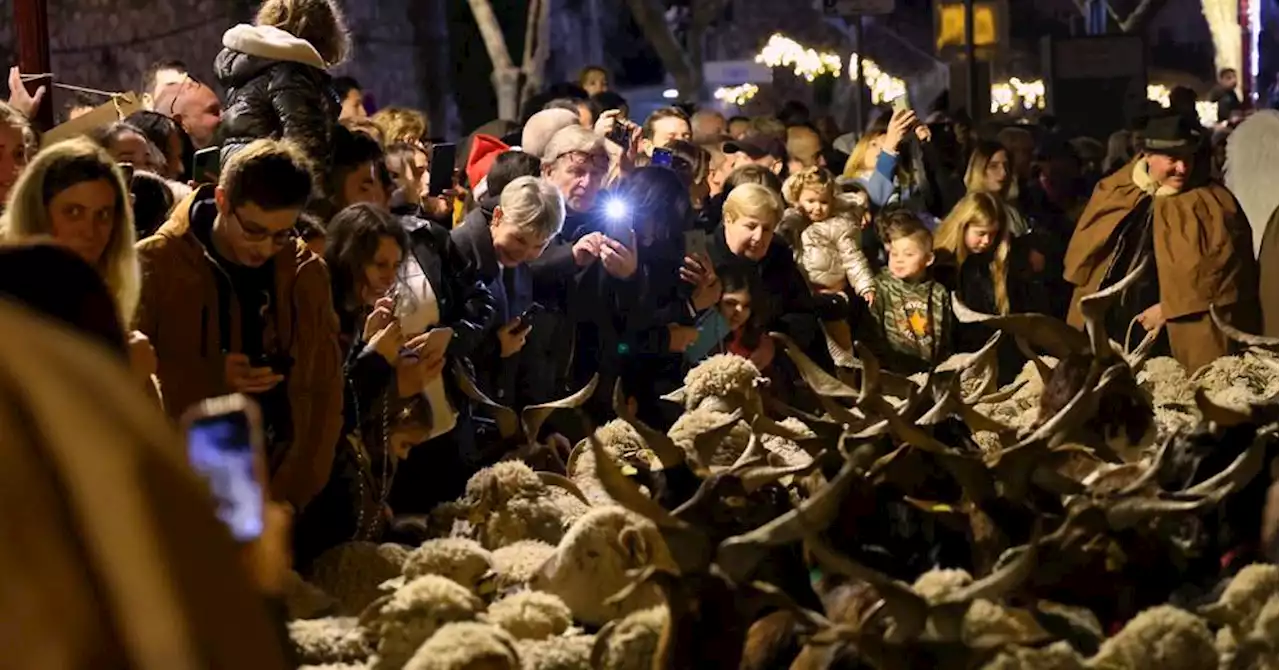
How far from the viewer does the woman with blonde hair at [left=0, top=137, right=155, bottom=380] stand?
412cm

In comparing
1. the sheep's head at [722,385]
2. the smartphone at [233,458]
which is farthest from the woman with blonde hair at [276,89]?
the smartphone at [233,458]

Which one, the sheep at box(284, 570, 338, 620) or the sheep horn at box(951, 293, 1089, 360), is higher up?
the sheep horn at box(951, 293, 1089, 360)

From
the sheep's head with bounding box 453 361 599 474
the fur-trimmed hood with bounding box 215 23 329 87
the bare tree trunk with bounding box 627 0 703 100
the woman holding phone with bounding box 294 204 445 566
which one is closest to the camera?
the woman holding phone with bounding box 294 204 445 566

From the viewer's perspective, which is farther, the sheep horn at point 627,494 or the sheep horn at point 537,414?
the sheep horn at point 537,414

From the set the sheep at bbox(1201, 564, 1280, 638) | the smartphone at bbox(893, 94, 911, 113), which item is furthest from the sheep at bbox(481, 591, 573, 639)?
the smartphone at bbox(893, 94, 911, 113)

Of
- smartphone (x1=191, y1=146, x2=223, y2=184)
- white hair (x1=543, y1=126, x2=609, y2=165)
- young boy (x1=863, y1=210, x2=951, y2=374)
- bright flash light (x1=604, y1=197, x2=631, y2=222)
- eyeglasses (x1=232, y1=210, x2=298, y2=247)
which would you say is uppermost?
smartphone (x1=191, y1=146, x2=223, y2=184)

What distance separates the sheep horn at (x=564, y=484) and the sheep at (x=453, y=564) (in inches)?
19.7

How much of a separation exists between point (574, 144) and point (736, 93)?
20.7 m

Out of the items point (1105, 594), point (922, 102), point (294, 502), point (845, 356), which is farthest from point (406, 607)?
point (922, 102)

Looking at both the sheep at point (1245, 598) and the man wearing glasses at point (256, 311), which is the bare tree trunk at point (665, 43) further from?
the sheep at point (1245, 598)

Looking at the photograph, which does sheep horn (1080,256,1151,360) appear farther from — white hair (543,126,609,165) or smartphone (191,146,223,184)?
white hair (543,126,609,165)

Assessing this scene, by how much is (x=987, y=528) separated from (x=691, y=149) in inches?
220

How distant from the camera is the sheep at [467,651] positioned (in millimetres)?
3443

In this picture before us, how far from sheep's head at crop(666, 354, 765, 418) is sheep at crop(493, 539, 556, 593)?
1.00 metres
